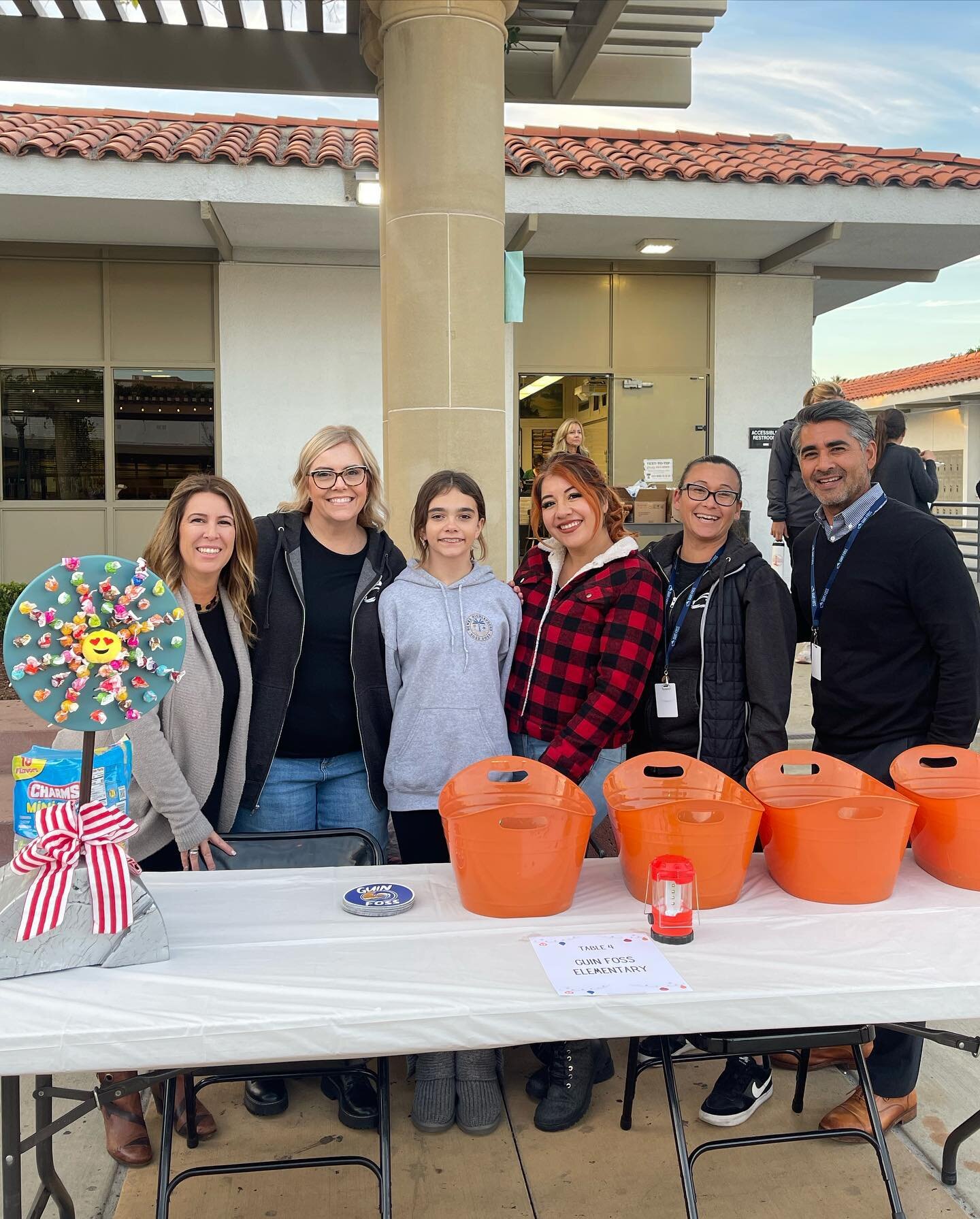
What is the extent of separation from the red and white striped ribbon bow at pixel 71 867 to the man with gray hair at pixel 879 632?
6.12 feet

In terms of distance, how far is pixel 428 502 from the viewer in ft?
9.05

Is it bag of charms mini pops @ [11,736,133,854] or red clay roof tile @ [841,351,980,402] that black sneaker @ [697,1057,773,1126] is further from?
red clay roof tile @ [841,351,980,402]

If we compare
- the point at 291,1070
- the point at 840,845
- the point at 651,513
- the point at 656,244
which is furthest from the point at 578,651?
the point at 656,244

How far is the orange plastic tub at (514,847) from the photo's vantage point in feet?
6.51

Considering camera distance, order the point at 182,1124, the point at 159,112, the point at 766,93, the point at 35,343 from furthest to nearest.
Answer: the point at 766,93, the point at 159,112, the point at 35,343, the point at 182,1124

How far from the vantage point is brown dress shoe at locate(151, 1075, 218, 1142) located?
→ 255cm

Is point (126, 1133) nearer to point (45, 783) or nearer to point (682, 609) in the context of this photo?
point (45, 783)

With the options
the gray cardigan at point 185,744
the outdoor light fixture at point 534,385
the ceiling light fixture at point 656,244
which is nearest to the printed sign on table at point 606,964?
the gray cardigan at point 185,744

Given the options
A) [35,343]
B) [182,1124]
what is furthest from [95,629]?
[35,343]

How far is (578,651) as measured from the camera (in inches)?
109

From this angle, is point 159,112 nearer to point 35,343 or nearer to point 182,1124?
point 35,343

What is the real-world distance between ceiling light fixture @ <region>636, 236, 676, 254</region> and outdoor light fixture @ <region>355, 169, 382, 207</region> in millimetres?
2691

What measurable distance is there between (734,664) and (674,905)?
3.35ft

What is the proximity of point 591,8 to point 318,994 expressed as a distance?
228 inches
